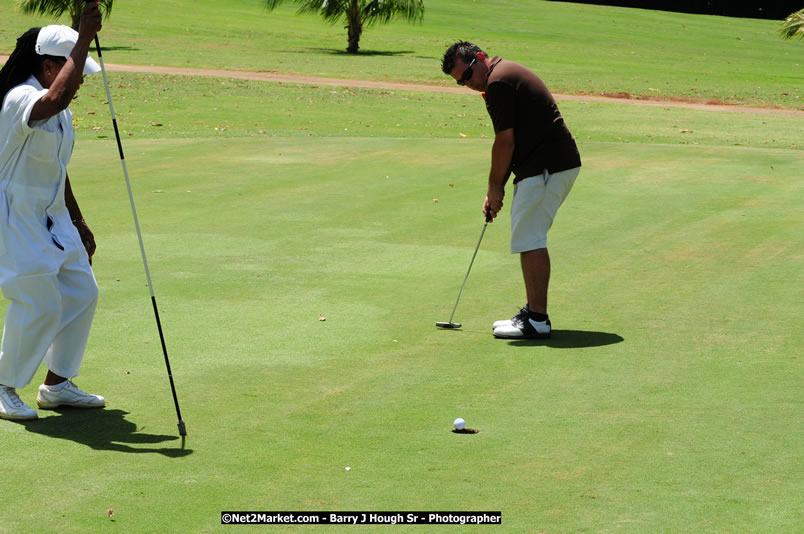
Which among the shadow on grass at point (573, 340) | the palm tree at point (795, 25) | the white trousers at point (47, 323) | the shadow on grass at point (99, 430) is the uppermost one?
the white trousers at point (47, 323)

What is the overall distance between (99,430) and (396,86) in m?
28.5

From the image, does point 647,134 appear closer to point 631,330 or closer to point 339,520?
point 631,330

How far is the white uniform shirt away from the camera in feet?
19.3

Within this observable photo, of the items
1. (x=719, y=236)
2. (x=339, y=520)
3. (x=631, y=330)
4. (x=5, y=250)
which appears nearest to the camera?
(x=339, y=520)

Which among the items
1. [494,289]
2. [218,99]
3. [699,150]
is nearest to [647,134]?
[699,150]

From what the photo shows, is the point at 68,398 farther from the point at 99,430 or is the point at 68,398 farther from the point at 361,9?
the point at 361,9

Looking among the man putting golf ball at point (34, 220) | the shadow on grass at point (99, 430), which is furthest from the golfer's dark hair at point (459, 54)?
the shadow on grass at point (99, 430)

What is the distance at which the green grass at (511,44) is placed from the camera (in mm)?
37219

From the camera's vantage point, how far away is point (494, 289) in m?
9.54

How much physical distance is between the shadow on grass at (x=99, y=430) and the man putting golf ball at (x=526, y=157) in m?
2.85

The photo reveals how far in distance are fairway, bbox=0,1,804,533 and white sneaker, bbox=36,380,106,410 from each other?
5cm

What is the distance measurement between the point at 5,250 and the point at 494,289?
4509 mm

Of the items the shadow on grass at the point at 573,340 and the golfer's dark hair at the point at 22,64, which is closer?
the golfer's dark hair at the point at 22,64

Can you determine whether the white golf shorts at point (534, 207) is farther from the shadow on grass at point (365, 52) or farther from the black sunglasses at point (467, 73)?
the shadow on grass at point (365, 52)
